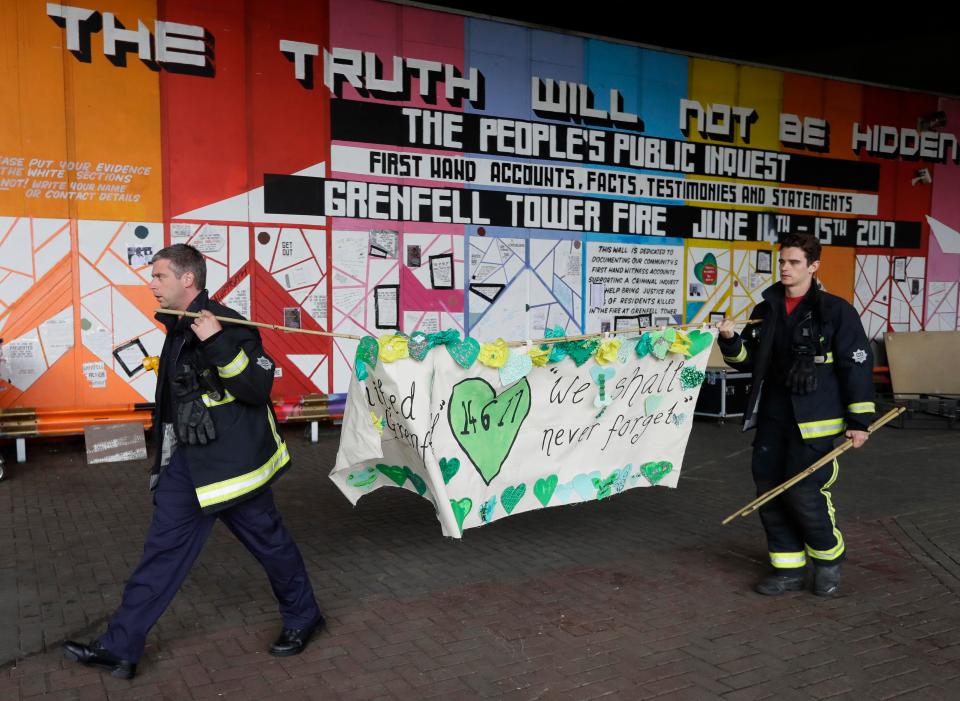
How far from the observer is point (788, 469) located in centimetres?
510

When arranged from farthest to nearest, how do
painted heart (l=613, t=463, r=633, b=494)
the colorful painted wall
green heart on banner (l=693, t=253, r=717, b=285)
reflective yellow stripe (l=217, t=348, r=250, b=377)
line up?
green heart on banner (l=693, t=253, r=717, b=285), the colorful painted wall, painted heart (l=613, t=463, r=633, b=494), reflective yellow stripe (l=217, t=348, r=250, b=377)

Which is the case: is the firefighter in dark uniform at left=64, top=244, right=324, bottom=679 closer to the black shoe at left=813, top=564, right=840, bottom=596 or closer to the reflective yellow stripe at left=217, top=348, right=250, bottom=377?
the reflective yellow stripe at left=217, top=348, right=250, bottom=377

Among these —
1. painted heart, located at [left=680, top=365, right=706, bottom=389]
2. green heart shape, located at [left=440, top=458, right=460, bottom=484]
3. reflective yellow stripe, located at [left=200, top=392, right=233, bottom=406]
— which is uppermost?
reflective yellow stripe, located at [left=200, top=392, right=233, bottom=406]

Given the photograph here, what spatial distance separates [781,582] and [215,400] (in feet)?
11.7

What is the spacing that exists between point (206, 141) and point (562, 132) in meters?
4.94

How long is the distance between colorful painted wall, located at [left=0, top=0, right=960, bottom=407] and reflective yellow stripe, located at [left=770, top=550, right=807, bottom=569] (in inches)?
266

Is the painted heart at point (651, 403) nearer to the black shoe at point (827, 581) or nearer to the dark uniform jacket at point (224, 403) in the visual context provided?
the black shoe at point (827, 581)

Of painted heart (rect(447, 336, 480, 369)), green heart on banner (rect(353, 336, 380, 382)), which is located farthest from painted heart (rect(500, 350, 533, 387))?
green heart on banner (rect(353, 336, 380, 382))

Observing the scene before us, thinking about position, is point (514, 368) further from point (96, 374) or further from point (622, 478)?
point (96, 374)

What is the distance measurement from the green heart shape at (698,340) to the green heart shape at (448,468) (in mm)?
2043

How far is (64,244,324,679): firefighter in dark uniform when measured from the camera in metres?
3.89

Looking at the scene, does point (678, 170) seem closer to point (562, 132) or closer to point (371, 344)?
point (562, 132)

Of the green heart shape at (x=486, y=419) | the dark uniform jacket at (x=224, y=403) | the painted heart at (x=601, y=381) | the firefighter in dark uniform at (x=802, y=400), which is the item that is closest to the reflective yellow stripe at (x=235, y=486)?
the dark uniform jacket at (x=224, y=403)

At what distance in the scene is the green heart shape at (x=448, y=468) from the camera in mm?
5094
